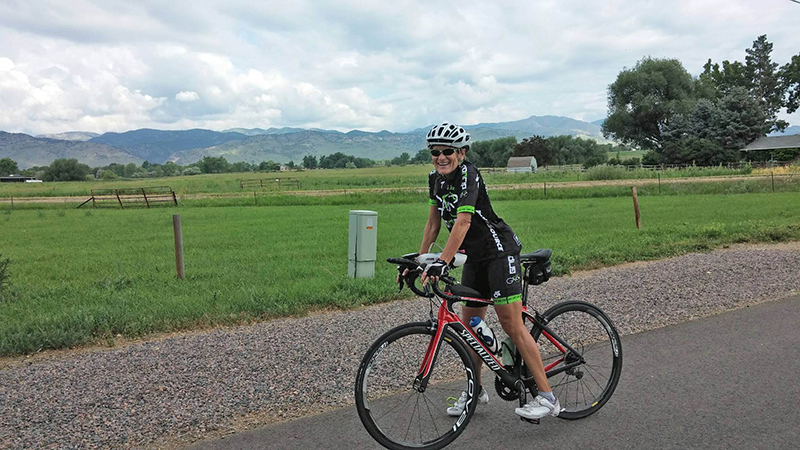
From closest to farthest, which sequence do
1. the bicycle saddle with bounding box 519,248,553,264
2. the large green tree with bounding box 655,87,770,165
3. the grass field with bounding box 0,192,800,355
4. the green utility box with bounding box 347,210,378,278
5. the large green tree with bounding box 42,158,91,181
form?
the bicycle saddle with bounding box 519,248,553,264 < the grass field with bounding box 0,192,800,355 < the green utility box with bounding box 347,210,378,278 < the large green tree with bounding box 655,87,770,165 < the large green tree with bounding box 42,158,91,181

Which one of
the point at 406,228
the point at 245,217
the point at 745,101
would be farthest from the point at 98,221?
the point at 745,101

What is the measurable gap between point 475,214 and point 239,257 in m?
10.5

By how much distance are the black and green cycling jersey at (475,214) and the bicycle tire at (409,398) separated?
0.62m

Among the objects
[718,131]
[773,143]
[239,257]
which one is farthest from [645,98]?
[239,257]

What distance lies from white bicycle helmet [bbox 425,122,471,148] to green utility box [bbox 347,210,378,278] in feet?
19.0

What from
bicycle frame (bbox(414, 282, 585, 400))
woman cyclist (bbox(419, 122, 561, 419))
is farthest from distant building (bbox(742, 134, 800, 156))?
woman cyclist (bbox(419, 122, 561, 419))

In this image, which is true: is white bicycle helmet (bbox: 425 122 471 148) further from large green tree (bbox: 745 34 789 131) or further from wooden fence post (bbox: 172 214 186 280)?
large green tree (bbox: 745 34 789 131)

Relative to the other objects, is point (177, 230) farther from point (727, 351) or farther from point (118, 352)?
point (727, 351)

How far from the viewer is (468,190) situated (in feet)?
12.0

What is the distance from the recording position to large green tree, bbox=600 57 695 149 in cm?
8603

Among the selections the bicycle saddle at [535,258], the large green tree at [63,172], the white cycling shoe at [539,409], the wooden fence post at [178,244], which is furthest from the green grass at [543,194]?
the large green tree at [63,172]

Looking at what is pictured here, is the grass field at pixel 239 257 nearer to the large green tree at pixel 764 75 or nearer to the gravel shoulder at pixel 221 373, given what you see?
the gravel shoulder at pixel 221 373

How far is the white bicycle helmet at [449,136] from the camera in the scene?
3.68 metres

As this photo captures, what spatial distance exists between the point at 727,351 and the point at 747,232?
9.51 m
